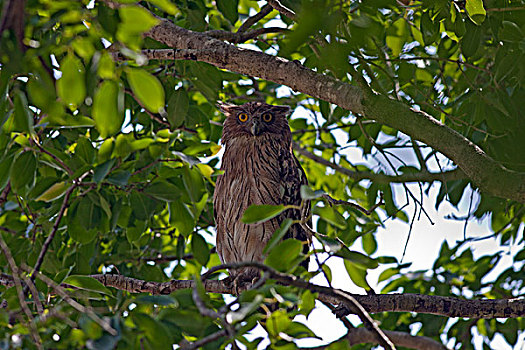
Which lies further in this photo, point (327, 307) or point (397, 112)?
point (327, 307)

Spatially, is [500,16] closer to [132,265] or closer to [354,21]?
[354,21]

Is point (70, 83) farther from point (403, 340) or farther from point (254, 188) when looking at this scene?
point (254, 188)

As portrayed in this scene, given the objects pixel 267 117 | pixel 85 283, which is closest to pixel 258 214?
pixel 85 283

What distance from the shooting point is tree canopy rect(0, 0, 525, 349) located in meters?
1.32

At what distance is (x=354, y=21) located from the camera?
1.54 metres

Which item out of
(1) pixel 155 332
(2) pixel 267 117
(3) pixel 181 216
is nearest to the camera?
(1) pixel 155 332

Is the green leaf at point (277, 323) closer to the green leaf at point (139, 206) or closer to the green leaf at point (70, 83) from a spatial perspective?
the green leaf at point (70, 83)

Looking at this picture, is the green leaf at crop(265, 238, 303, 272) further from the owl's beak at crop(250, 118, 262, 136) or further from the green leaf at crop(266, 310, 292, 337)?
the owl's beak at crop(250, 118, 262, 136)

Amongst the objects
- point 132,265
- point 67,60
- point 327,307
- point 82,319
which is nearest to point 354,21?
point 67,60

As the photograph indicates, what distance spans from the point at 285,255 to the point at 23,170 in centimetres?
106

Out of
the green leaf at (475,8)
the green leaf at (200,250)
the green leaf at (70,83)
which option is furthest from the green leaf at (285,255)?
the green leaf at (200,250)

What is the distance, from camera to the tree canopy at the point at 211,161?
4.33ft

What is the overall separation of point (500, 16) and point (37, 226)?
2.33m

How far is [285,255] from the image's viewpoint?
1551 mm
